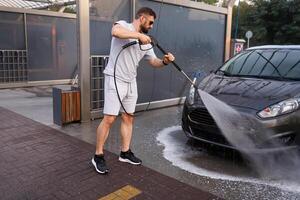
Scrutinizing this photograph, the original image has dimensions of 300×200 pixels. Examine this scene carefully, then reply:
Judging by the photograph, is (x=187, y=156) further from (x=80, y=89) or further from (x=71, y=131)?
(x=80, y=89)

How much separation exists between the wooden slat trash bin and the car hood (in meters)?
2.31

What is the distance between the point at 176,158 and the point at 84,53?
256cm

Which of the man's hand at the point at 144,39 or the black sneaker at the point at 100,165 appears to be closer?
the man's hand at the point at 144,39

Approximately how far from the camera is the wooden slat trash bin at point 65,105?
544 centimetres

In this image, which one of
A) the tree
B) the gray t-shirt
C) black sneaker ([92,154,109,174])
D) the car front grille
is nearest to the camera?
the gray t-shirt

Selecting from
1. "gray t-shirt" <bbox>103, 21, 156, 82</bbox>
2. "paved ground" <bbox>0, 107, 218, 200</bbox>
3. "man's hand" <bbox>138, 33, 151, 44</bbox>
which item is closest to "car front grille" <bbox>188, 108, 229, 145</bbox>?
"paved ground" <bbox>0, 107, 218, 200</bbox>

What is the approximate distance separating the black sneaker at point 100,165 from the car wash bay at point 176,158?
0.07 m

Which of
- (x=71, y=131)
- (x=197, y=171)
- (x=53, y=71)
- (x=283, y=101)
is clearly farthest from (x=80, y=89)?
(x=53, y=71)

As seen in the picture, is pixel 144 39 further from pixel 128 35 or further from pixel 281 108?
pixel 281 108

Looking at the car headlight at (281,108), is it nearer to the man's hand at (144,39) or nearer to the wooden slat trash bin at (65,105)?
the man's hand at (144,39)

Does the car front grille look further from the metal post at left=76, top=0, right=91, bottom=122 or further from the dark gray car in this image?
the metal post at left=76, top=0, right=91, bottom=122

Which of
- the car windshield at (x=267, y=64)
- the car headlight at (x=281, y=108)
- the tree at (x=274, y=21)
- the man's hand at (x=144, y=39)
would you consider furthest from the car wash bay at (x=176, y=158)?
the tree at (x=274, y=21)

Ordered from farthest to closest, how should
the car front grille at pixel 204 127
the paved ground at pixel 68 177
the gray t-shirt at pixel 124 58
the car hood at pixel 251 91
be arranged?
the car front grille at pixel 204 127, the car hood at pixel 251 91, the gray t-shirt at pixel 124 58, the paved ground at pixel 68 177

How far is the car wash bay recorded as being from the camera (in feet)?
11.1
